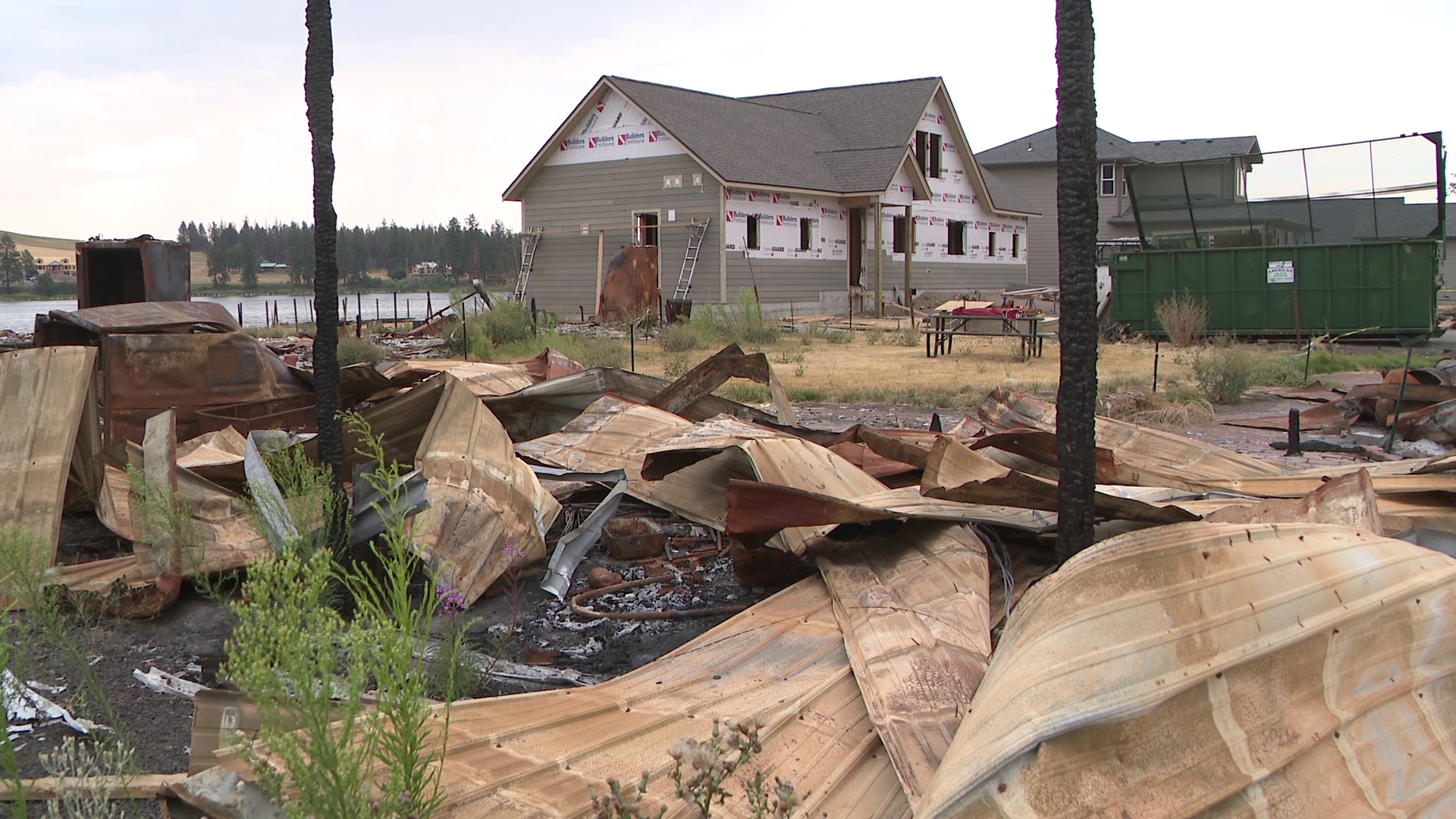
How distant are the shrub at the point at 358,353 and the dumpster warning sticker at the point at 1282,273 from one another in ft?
48.1

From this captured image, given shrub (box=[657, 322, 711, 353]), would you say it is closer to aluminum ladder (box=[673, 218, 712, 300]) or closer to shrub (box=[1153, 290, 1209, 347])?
aluminum ladder (box=[673, 218, 712, 300])

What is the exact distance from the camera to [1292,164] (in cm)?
1967

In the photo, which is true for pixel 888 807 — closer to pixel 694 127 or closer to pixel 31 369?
pixel 31 369

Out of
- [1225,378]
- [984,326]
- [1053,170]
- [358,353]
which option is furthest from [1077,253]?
[1053,170]

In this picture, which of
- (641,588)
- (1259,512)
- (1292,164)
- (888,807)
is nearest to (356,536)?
(641,588)

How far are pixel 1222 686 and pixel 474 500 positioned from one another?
323cm

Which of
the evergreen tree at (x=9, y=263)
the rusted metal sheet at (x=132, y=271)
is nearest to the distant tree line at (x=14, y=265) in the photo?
the evergreen tree at (x=9, y=263)

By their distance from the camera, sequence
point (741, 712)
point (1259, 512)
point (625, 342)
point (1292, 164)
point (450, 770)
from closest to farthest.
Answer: point (450, 770) < point (741, 712) < point (1259, 512) < point (1292, 164) < point (625, 342)

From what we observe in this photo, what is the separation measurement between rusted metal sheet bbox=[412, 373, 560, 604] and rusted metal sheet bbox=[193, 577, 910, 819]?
125 centimetres

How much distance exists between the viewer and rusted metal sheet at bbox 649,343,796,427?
23.2 ft

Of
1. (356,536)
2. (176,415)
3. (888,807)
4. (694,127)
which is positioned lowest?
(888,807)

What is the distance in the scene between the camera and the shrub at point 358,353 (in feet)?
55.2

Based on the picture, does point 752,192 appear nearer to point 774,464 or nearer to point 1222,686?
point 774,464

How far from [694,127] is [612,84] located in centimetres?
241
